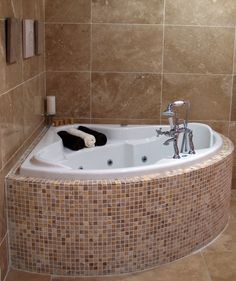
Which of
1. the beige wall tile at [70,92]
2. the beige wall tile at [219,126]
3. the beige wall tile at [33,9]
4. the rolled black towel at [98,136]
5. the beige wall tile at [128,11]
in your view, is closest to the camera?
the beige wall tile at [33,9]

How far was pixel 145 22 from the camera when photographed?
12.4ft

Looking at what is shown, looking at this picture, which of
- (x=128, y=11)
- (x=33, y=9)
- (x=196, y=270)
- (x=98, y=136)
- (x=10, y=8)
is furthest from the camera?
(x=128, y=11)

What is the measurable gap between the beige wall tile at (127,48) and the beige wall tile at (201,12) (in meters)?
0.18

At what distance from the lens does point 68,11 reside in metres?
3.75

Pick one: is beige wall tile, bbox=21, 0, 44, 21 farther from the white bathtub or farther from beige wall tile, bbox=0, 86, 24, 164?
the white bathtub

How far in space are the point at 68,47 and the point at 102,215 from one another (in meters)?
1.78

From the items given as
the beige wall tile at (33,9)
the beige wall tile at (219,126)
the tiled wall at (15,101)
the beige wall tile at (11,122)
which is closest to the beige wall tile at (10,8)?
the tiled wall at (15,101)

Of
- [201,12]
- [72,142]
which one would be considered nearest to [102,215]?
[72,142]

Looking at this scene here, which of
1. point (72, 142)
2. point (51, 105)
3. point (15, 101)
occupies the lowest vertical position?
point (72, 142)

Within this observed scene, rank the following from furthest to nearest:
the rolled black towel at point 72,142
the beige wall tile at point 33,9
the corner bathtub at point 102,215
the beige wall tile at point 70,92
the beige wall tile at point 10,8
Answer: the beige wall tile at point 70,92 → the rolled black towel at point 72,142 → the beige wall tile at point 33,9 → the corner bathtub at point 102,215 → the beige wall tile at point 10,8

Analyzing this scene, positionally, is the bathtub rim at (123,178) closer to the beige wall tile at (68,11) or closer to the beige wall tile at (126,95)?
the beige wall tile at (126,95)

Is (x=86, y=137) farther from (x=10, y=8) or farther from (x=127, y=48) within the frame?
(x=10, y=8)

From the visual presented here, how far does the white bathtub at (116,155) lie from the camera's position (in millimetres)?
2600

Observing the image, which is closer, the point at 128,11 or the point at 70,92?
the point at 128,11
